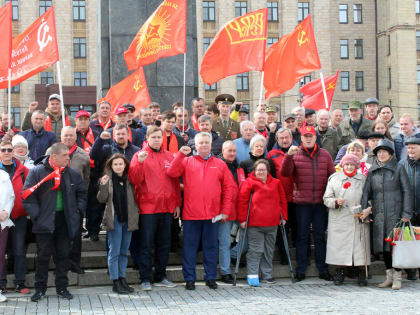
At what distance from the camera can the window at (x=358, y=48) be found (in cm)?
5736

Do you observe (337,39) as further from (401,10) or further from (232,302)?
(232,302)

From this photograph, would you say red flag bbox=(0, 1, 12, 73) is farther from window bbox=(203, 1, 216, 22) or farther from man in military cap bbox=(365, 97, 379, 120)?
window bbox=(203, 1, 216, 22)

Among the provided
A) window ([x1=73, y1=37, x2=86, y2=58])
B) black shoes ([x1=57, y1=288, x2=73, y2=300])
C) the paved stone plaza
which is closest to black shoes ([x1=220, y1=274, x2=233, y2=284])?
the paved stone plaza

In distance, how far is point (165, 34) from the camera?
36.0 feet

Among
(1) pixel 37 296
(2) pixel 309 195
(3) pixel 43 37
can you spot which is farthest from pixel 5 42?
(2) pixel 309 195

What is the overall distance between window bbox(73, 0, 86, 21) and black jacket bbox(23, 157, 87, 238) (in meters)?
44.6

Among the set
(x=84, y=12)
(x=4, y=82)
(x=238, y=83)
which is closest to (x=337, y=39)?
(x=238, y=83)

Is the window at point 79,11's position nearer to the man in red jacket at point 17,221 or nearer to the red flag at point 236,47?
the red flag at point 236,47

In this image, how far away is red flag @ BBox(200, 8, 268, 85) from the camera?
11.4m

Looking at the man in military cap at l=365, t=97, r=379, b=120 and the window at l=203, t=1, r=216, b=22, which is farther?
the window at l=203, t=1, r=216, b=22

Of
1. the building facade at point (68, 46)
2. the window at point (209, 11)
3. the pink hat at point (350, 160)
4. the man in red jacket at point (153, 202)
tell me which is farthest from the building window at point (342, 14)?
the man in red jacket at point (153, 202)

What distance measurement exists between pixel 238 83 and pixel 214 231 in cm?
4344

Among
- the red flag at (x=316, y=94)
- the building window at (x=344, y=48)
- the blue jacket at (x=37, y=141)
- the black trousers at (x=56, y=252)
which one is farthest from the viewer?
the building window at (x=344, y=48)

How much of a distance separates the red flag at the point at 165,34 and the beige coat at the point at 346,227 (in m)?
3.63
